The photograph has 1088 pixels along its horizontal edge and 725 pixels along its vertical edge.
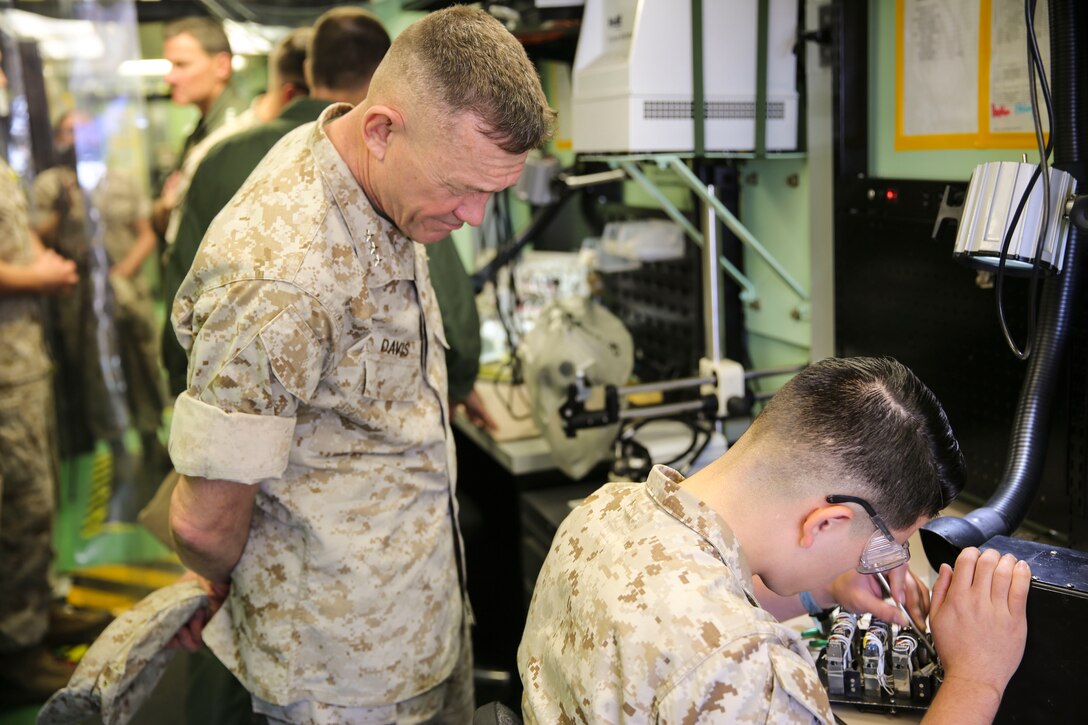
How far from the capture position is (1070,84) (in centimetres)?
136

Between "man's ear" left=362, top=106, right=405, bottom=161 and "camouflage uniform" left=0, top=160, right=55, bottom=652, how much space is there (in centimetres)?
212

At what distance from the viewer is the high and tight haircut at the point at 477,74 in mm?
1235

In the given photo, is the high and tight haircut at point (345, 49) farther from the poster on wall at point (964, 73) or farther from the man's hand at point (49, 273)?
the man's hand at point (49, 273)

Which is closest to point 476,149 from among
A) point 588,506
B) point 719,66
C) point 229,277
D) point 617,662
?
point 229,277

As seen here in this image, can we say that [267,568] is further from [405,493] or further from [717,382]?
[717,382]

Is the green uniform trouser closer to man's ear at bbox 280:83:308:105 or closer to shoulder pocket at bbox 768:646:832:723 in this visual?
man's ear at bbox 280:83:308:105

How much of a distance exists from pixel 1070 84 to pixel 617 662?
1.04m

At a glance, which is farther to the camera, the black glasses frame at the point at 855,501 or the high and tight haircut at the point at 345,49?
the high and tight haircut at the point at 345,49

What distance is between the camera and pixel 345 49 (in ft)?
6.97

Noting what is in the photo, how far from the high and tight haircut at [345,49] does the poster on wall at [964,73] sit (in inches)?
43.6

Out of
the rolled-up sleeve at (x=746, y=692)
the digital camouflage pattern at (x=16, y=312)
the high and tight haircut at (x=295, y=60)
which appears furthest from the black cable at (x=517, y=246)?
the rolled-up sleeve at (x=746, y=692)

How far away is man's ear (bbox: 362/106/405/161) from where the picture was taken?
128 centimetres

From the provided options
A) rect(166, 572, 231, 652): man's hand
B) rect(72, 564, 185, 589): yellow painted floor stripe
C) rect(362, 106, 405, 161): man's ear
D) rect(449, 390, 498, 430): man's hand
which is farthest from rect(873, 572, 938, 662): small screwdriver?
rect(72, 564, 185, 589): yellow painted floor stripe

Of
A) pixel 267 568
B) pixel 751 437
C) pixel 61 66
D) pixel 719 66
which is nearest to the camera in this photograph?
pixel 751 437
